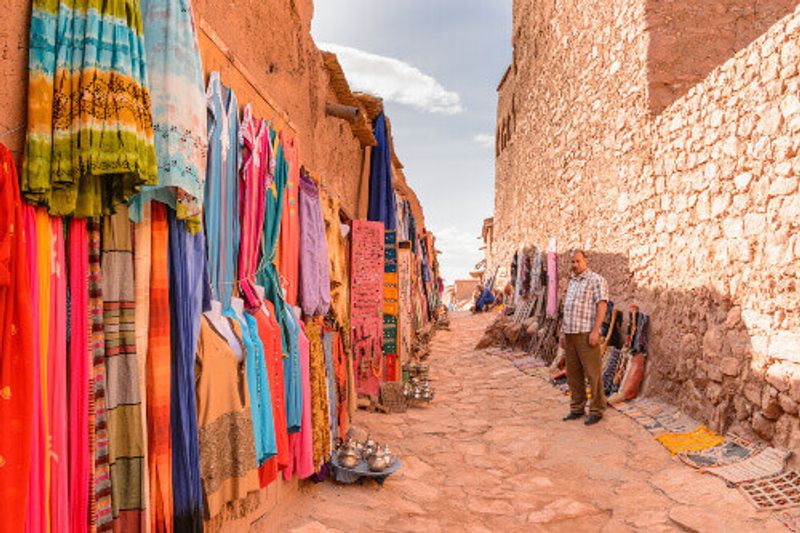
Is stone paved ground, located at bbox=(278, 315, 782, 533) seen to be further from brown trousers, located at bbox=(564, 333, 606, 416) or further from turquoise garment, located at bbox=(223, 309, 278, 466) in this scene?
turquoise garment, located at bbox=(223, 309, 278, 466)

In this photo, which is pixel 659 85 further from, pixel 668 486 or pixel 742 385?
pixel 668 486

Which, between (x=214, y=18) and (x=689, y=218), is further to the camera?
(x=689, y=218)

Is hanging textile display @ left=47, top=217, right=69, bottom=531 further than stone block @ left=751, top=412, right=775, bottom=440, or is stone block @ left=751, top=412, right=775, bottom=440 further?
stone block @ left=751, top=412, right=775, bottom=440

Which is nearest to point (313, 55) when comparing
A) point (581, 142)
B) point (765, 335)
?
point (765, 335)

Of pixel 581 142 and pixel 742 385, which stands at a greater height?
pixel 581 142

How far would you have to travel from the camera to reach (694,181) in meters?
5.55

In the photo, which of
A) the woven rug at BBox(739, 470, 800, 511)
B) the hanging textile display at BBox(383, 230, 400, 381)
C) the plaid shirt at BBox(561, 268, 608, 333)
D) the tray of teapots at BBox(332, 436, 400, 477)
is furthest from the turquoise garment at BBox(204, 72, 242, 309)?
the plaid shirt at BBox(561, 268, 608, 333)

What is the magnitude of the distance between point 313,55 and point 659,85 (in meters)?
4.35

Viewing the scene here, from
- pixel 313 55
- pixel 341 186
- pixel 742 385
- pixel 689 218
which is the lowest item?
pixel 742 385

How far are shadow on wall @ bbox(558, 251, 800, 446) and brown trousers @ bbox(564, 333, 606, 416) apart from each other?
2.43 feet

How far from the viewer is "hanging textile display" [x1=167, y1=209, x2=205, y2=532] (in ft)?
6.39

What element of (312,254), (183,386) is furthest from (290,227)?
(183,386)

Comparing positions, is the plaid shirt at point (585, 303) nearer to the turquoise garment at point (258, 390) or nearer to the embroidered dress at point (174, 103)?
the turquoise garment at point (258, 390)

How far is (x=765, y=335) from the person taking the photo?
426cm
